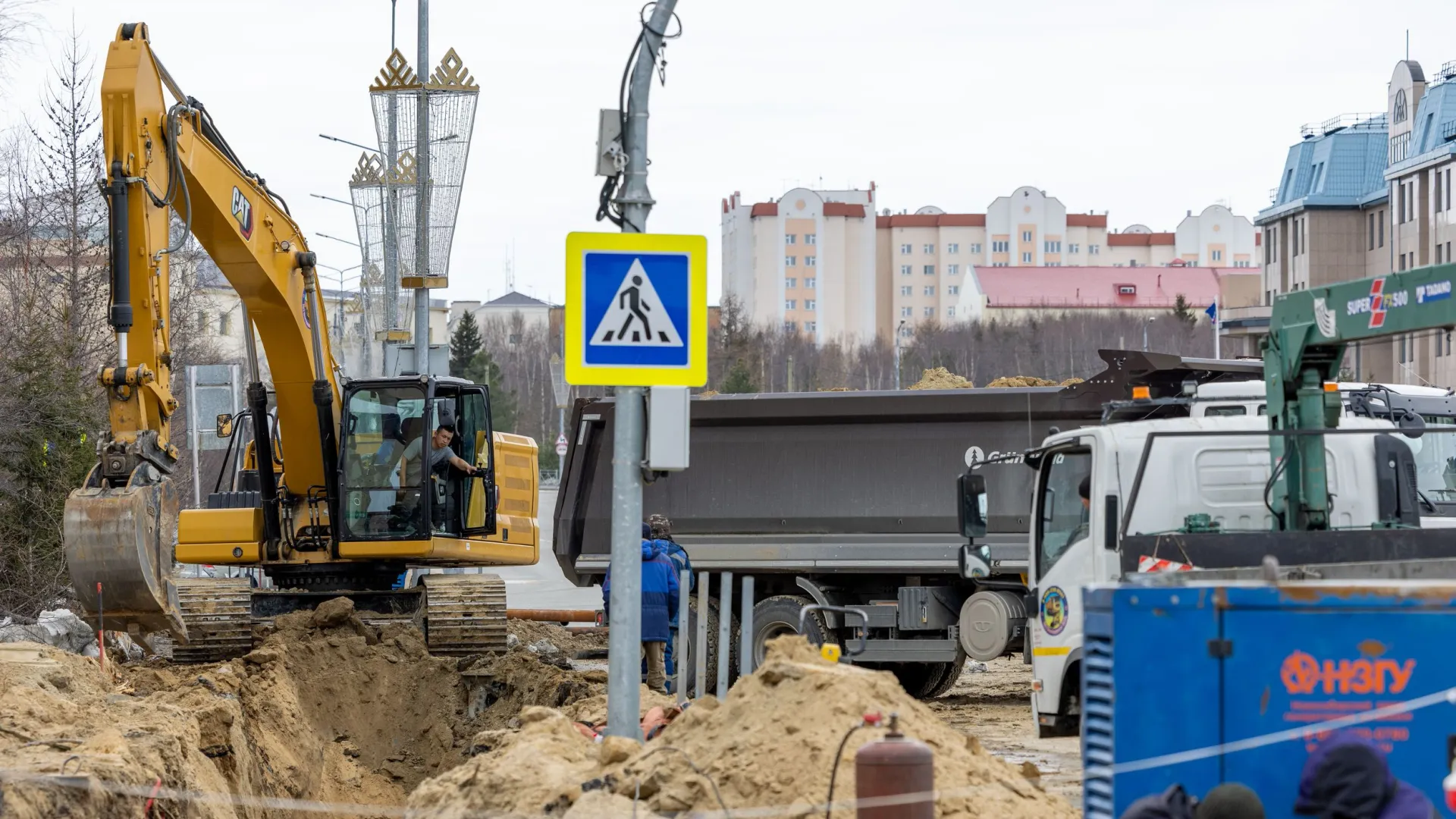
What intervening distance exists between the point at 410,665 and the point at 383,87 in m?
10.1

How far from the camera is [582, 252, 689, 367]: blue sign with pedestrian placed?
8250mm

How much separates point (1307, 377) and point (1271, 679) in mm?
4580

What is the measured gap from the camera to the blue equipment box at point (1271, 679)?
6.18 metres

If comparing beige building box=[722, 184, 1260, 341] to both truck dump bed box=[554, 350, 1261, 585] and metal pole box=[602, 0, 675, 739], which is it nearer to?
truck dump bed box=[554, 350, 1261, 585]

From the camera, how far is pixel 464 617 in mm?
14875

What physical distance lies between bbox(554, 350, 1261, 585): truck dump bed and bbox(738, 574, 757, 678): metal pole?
2.86 feet

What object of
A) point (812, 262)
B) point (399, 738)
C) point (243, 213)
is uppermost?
point (812, 262)

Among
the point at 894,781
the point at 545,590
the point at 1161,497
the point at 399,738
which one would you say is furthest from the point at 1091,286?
the point at 894,781

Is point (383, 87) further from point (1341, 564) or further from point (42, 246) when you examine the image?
point (1341, 564)

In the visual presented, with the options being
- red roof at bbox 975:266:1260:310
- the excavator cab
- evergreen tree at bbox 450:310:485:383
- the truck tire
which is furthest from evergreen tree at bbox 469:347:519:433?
the excavator cab

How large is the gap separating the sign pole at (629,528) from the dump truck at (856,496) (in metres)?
7.83

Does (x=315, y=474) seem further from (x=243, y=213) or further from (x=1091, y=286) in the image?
(x=1091, y=286)

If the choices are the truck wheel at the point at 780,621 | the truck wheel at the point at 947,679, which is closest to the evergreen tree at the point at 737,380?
the truck wheel at the point at 947,679

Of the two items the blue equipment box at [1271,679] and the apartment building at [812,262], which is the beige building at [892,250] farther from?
the blue equipment box at [1271,679]
